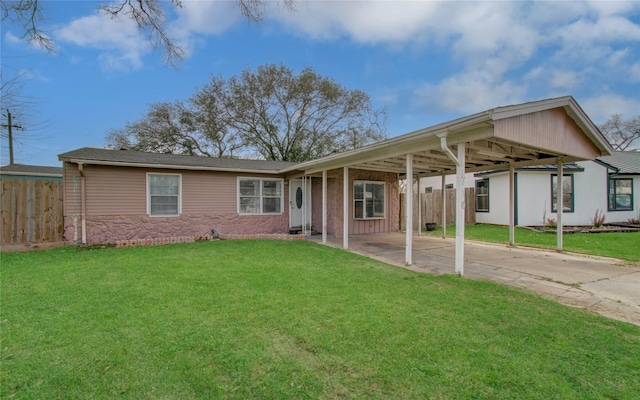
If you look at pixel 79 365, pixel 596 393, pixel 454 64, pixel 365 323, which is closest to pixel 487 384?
pixel 596 393

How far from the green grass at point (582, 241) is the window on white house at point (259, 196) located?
6.68 m

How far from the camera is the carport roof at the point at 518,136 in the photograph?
4.41 m

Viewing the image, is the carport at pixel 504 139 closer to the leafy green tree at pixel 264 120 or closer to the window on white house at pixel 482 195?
the window on white house at pixel 482 195

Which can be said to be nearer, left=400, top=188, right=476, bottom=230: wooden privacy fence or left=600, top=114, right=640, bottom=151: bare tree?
left=400, top=188, right=476, bottom=230: wooden privacy fence

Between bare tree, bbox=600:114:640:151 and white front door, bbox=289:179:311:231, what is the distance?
32.6 meters

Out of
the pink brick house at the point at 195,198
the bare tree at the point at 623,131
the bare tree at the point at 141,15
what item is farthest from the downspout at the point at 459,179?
the bare tree at the point at 623,131

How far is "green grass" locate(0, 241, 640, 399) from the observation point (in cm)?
214

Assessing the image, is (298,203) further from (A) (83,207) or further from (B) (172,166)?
(A) (83,207)

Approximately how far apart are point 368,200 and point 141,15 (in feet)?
28.6

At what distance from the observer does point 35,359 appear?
249cm

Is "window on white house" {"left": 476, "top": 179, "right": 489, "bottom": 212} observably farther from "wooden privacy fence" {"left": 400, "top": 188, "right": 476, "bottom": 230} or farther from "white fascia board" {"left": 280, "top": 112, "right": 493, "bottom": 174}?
"white fascia board" {"left": 280, "top": 112, "right": 493, "bottom": 174}

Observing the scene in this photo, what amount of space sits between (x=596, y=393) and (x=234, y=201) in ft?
32.9

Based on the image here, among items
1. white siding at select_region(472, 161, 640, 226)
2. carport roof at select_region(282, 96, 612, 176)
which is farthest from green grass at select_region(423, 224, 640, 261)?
carport roof at select_region(282, 96, 612, 176)

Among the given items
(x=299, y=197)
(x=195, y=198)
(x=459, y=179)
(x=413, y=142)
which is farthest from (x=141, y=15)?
(x=299, y=197)
